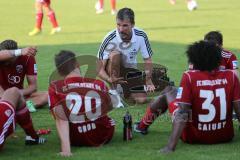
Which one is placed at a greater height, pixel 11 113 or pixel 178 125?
pixel 11 113

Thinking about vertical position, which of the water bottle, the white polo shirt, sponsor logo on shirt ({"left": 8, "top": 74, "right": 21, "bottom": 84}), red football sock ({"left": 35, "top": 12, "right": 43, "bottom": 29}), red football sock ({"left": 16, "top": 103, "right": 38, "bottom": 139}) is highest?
red football sock ({"left": 35, "top": 12, "right": 43, "bottom": 29})

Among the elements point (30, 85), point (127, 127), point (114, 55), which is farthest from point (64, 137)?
point (114, 55)

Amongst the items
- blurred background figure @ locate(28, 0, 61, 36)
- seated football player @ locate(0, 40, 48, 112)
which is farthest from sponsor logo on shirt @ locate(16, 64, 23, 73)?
blurred background figure @ locate(28, 0, 61, 36)

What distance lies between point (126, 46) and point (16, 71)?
177cm

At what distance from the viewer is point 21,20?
1900 cm

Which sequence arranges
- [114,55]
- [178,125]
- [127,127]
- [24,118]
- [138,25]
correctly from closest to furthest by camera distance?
[178,125]
[24,118]
[127,127]
[114,55]
[138,25]

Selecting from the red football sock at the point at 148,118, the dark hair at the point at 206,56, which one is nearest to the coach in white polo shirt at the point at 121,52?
the red football sock at the point at 148,118

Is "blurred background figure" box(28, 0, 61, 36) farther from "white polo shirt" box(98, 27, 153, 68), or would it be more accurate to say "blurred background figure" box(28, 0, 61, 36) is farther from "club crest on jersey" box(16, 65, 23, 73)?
"club crest on jersey" box(16, 65, 23, 73)

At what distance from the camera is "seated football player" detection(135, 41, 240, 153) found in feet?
18.1

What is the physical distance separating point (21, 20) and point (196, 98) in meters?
14.1

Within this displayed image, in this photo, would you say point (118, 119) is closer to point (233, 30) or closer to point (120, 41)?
point (120, 41)

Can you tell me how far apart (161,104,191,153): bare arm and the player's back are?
104 millimetres

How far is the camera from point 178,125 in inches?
215

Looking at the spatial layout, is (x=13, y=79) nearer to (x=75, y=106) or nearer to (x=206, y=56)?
(x=75, y=106)
